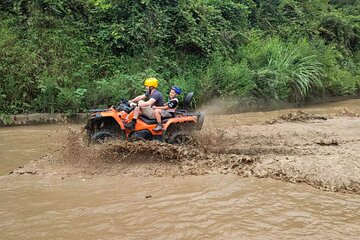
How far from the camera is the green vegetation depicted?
39.0 ft

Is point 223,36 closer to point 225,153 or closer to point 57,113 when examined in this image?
point 57,113

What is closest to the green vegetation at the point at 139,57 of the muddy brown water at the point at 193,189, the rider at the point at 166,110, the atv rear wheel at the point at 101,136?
the muddy brown water at the point at 193,189

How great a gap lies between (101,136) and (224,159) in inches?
90.0

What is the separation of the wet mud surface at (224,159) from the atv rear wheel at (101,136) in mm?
177

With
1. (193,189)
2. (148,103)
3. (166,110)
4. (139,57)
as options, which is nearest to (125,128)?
(148,103)

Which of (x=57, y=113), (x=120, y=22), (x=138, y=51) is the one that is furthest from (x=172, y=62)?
(x=57, y=113)

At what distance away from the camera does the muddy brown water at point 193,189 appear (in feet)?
13.7

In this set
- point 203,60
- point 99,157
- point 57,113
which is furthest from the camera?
point 203,60

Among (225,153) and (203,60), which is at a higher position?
(203,60)

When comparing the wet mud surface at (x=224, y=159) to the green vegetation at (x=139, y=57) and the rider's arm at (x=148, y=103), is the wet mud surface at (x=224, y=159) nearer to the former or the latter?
the rider's arm at (x=148, y=103)

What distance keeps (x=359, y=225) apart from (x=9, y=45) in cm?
1163

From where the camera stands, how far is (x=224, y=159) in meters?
6.80

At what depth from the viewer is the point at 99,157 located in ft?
22.2

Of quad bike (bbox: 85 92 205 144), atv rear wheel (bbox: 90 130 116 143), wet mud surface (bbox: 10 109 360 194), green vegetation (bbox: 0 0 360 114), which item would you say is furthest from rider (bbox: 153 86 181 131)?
green vegetation (bbox: 0 0 360 114)
